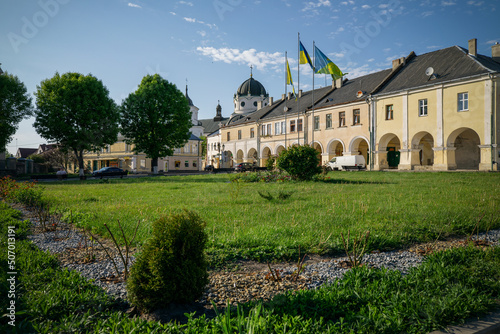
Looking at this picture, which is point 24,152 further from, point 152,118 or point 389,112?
point 389,112

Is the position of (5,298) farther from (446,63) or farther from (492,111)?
(446,63)

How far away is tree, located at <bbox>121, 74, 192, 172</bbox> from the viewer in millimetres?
38375

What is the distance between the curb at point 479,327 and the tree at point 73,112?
3578 cm

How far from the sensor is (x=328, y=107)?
3947 cm

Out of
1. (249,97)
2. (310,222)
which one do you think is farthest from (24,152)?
(310,222)

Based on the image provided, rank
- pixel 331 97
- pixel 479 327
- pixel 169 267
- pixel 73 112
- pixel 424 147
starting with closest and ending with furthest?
pixel 479 327 < pixel 169 267 < pixel 73 112 < pixel 424 147 < pixel 331 97

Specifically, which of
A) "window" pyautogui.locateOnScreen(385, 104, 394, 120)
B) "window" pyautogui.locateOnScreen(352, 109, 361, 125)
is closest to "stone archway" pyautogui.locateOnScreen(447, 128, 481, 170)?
"window" pyautogui.locateOnScreen(385, 104, 394, 120)

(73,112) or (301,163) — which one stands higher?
(73,112)

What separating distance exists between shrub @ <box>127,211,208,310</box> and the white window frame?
3242cm

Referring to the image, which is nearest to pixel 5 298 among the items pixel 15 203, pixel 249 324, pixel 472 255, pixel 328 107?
pixel 249 324

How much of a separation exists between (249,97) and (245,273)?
7237 centimetres

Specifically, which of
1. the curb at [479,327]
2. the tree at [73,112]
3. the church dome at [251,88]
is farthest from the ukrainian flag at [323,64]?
the church dome at [251,88]

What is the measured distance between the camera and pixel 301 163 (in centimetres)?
1922

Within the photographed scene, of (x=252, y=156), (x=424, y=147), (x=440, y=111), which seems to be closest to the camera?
(x=440, y=111)
